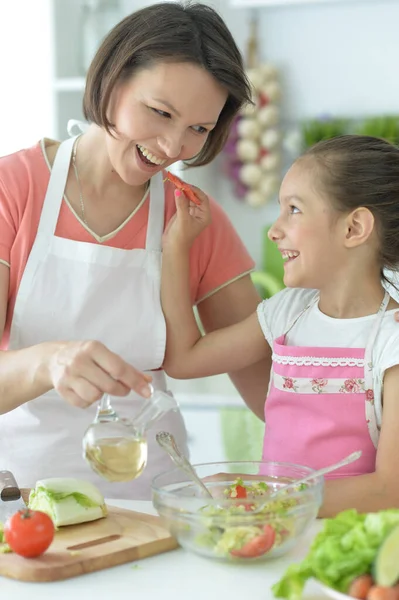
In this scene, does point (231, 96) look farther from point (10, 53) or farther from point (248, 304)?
point (10, 53)

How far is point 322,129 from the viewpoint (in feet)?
11.5

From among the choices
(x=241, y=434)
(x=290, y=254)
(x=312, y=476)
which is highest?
(x=290, y=254)

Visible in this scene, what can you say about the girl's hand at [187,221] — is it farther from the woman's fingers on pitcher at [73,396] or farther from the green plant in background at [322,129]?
the green plant in background at [322,129]

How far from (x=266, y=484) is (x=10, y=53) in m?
2.44

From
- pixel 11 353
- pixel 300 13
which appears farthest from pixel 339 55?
pixel 11 353

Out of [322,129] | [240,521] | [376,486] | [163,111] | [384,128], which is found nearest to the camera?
[240,521]

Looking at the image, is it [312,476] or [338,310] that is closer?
[312,476]

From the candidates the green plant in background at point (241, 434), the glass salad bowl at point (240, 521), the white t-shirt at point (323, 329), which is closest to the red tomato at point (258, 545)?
the glass salad bowl at point (240, 521)

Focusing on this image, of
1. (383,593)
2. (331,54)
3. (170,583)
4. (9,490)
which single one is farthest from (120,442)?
(331,54)

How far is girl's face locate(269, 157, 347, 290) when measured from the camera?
1771mm

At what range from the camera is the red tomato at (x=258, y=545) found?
126 centimetres

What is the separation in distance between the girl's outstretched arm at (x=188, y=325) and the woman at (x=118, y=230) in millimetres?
30

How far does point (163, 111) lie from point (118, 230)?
334 millimetres

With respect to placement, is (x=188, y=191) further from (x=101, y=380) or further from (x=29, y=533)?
(x=29, y=533)
